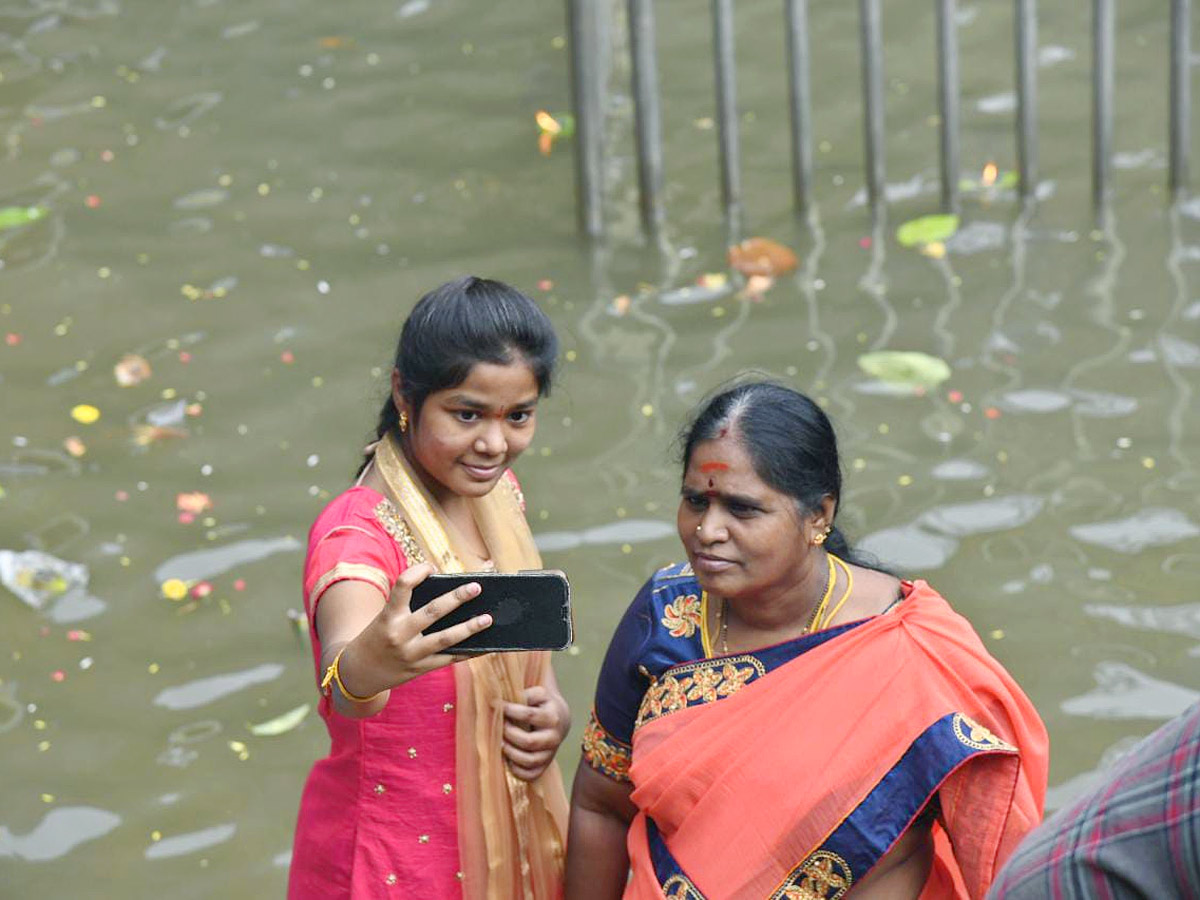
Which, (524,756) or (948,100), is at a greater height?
(948,100)

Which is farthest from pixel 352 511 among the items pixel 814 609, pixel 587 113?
pixel 587 113

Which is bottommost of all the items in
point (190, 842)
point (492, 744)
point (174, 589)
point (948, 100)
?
point (190, 842)

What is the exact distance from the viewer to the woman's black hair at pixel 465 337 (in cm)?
298

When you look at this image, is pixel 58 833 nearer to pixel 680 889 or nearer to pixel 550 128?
pixel 680 889

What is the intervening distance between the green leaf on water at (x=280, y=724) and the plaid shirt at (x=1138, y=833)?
3320 mm

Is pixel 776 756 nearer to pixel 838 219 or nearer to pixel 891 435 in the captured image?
pixel 891 435

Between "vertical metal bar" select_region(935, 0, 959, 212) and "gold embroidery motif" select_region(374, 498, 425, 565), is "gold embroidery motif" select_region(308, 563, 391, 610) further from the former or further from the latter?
"vertical metal bar" select_region(935, 0, 959, 212)

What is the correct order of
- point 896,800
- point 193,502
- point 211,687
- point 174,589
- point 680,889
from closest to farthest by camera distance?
point 896,800
point 680,889
point 211,687
point 174,589
point 193,502

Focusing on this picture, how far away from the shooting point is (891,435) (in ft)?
18.9

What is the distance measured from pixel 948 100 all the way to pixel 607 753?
173 inches

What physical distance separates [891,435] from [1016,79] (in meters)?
1.92

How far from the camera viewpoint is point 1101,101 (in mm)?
6859

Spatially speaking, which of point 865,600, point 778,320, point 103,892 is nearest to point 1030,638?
point 778,320

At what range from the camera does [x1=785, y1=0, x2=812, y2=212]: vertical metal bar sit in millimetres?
6879
